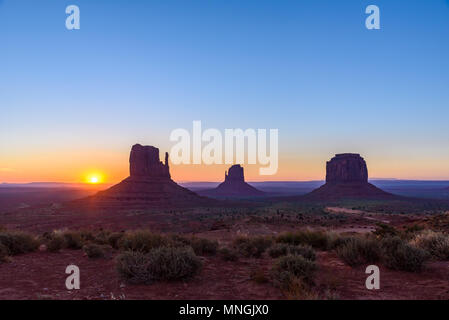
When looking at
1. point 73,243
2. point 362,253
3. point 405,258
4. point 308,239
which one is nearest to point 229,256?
point 362,253

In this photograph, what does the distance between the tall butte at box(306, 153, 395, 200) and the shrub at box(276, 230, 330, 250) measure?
87335mm

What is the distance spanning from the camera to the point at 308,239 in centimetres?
1283

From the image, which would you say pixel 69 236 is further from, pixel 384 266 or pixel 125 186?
pixel 125 186

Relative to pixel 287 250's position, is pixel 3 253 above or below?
below

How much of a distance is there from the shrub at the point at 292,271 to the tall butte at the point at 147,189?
62.6 m

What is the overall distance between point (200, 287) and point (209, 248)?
4.41m

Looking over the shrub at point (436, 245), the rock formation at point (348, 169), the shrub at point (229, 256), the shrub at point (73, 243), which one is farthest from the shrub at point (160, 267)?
the rock formation at point (348, 169)

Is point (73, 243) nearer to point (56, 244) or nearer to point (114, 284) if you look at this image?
point (56, 244)

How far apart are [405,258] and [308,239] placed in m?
5.28

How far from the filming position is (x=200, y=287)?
21.8 feet

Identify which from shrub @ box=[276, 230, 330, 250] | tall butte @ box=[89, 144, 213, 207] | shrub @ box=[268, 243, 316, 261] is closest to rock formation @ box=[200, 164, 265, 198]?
tall butte @ box=[89, 144, 213, 207]
